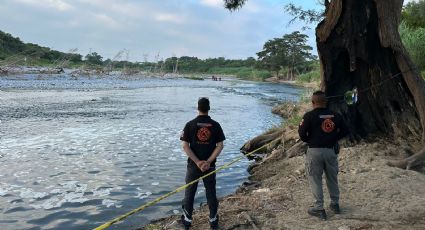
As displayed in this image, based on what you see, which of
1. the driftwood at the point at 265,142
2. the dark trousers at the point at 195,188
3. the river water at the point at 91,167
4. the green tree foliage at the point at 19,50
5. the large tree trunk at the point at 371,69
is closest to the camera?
the dark trousers at the point at 195,188

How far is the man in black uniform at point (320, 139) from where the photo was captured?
23.7 ft

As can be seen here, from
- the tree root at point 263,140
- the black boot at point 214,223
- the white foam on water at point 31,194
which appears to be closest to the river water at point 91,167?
the white foam on water at point 31,194

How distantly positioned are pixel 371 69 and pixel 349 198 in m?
4.73

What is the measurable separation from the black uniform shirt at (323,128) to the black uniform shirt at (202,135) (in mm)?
1489

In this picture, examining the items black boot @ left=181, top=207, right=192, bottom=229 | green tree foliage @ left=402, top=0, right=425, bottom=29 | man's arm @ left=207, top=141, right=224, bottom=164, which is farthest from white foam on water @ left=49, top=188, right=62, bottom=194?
green tree foliage @ left=402, top=0, right=425, bottom=29

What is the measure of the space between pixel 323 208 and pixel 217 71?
177942 mm

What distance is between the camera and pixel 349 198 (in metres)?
8.43

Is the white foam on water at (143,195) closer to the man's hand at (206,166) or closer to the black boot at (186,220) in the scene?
the black boot at (186,220)

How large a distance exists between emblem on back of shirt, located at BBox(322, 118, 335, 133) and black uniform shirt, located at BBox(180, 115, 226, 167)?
1665 mm

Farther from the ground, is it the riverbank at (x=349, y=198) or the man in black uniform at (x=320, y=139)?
the man in black uniform at (x=320, y=139)

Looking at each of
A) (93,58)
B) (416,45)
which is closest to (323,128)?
(416,45)

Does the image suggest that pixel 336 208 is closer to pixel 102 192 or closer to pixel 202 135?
pixel 202 135

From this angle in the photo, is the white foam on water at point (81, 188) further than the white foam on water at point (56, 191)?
Yes

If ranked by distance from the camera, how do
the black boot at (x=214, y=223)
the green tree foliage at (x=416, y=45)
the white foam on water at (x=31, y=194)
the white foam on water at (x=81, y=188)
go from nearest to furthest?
1. the black boot at (x=214, y=223)
2. the white foam on water at (x=31, y=194)
3. the white foam on water at (x=81, y=188)
4. the green tree foliage at (x=416, y=45)
